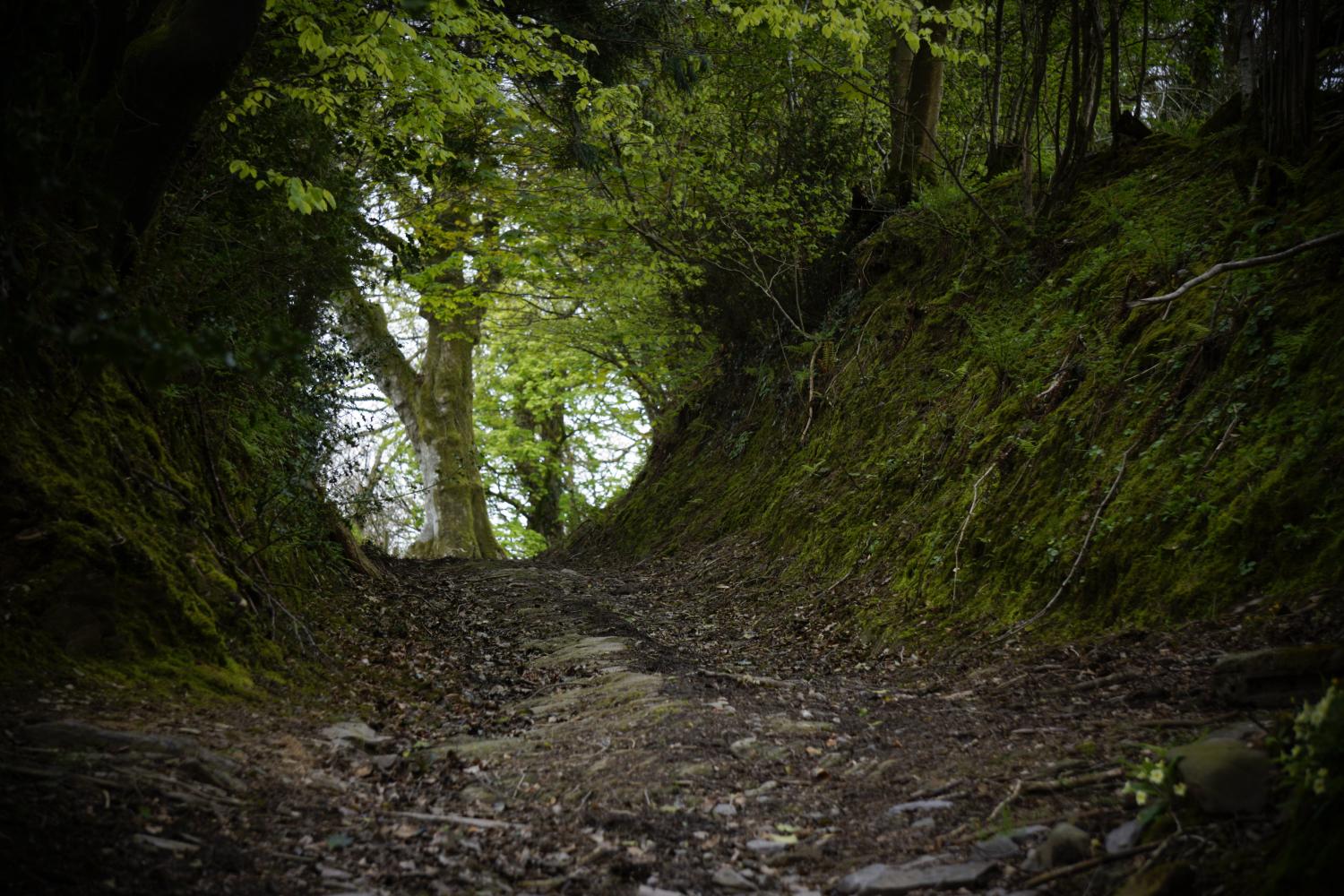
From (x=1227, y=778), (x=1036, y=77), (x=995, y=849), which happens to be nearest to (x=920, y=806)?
(x=995, y=849)

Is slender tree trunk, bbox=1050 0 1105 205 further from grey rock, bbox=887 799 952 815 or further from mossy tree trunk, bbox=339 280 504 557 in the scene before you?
mossy tree trunk, bbox=339 280 504 557

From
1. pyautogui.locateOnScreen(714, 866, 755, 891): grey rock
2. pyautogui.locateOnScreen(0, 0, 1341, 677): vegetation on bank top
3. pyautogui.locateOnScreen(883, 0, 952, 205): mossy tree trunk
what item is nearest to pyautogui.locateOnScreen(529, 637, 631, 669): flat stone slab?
pyautogui.locateOnScreen(0, 0, 1341, 677): vegetation on bank top

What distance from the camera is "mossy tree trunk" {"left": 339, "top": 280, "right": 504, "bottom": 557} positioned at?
56.6 feet

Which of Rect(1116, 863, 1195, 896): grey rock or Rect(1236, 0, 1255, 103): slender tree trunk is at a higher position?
Rect(1236, 0, 1255, 103): slender tree trunk

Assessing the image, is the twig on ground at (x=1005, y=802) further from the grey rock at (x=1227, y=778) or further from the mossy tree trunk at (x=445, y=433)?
the mossy tree trunk at (x=445, y=433)

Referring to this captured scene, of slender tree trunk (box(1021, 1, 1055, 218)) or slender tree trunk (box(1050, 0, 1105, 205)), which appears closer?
slender tree trunk (box(1050, 0, 1105, 205))

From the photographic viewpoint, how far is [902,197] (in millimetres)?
12641

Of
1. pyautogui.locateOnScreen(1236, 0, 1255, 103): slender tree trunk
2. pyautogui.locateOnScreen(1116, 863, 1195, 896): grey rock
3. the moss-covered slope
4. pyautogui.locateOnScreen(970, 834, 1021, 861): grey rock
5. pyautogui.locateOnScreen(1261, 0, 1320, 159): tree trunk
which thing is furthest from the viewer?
pyautogui.locateOnScreen(1236, 0, 1255, 103): slender tree trunk

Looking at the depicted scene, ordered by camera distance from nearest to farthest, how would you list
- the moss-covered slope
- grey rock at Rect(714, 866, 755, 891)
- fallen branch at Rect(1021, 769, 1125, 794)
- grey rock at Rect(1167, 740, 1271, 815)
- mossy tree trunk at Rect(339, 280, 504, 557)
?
grey rock at Rect(1167, 740, 1271, 815)
grey rock at Rect(714, 866, 755, 891)
fallen branch at Rect(1021, 769, 1125, 794)
the moss-covered slope
mossy tree trunk at Rect(339, 280, 504, 557)

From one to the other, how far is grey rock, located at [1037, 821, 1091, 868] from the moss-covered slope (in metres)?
2.21

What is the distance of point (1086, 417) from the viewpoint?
21.7 ft

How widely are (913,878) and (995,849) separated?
0.33 meters

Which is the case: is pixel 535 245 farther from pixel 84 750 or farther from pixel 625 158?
pixel 84 750

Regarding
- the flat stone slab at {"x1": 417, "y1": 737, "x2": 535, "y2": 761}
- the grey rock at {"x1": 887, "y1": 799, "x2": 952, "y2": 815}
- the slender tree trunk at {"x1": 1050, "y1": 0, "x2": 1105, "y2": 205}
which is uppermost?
the slender tree trunk at {"x1": 1050, "y1": 0, "x2": 1105, "y2": 205}
